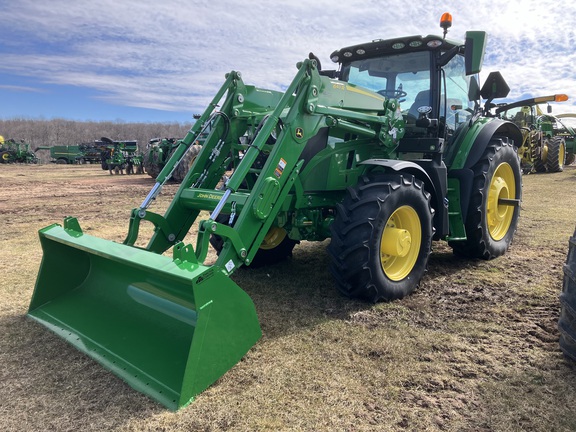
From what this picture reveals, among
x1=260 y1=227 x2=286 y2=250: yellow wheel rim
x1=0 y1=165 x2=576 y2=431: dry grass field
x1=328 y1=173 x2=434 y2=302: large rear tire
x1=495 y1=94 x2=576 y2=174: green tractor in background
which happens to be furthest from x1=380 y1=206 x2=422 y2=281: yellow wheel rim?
x1=495 y1=94 x2=576 y2=174: green tractor in background

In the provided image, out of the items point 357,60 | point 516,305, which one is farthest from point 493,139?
point 516,305

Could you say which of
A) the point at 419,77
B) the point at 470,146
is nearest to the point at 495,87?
the point at 470,146

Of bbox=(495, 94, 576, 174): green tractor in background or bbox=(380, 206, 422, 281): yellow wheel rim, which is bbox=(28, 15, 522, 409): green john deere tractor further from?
bbox=(495, 94, 576, 174): green tractor in background

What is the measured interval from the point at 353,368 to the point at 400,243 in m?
1.45

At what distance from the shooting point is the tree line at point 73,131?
200 feet

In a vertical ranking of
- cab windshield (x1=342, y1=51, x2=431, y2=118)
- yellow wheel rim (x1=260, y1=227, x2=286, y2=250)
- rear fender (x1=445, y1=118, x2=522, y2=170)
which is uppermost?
cab windshield (x1=342, y1=51, x2=431, y2=118)

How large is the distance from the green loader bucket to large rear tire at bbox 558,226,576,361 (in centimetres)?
203

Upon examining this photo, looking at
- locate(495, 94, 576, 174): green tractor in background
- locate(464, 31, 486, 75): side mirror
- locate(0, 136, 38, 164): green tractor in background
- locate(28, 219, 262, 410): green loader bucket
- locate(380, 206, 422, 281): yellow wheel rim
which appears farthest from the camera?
locate(0, 136, 38, 164): green tractor in background

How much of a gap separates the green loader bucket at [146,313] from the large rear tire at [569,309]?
80.0 inches

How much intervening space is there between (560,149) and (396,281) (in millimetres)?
17264

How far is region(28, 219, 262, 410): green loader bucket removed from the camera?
2.76 m

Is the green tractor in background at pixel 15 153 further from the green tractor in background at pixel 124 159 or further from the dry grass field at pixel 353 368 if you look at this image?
the dry grass field at pixel 353 368

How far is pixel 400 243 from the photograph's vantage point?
4098mm

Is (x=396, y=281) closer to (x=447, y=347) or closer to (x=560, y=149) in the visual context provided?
(x=447, y=347)
